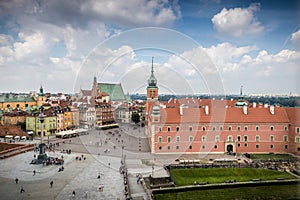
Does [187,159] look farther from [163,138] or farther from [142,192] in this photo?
[142,192]

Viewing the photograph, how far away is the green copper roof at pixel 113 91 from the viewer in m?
84.4

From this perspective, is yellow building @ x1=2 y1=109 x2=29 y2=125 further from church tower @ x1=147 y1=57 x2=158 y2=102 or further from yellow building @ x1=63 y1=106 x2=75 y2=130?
church tower @ x1=147 y1=57 x2=158 y2=102

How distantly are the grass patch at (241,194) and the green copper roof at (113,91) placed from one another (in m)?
64.3

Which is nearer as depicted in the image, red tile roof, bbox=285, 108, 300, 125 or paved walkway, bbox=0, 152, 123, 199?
paved walkway, bbox=0, 152, 123, 199

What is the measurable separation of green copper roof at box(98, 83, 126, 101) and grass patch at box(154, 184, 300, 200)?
64335mm

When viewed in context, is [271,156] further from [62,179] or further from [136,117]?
[136,117]

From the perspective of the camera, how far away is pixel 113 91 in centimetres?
8512

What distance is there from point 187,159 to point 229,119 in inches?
324

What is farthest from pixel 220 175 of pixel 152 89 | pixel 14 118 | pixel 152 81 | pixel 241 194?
pixel 14 118

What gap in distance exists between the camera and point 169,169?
26.5m

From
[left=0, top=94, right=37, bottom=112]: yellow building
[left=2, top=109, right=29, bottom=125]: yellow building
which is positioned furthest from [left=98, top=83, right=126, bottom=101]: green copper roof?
[left=2, top=109, right=29, bottom=125]: yellow building

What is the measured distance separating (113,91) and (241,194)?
222ft

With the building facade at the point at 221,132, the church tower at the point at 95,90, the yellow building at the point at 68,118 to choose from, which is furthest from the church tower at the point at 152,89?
the church tower at the point at 95,90

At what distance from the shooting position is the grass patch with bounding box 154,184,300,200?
20562 mm
